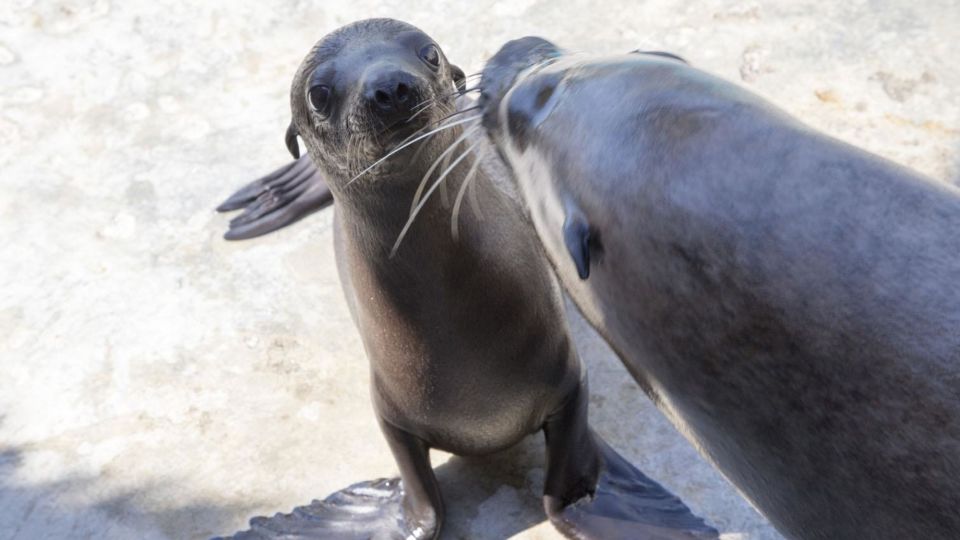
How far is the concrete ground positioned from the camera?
3604 millimetres

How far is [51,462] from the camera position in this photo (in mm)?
3809

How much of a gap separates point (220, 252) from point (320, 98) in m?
1.78

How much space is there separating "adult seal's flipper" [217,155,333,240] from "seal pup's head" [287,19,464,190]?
1.47 metres

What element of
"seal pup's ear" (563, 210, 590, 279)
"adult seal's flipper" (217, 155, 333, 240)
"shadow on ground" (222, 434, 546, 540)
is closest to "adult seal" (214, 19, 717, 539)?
"shadow on ground" (222, 434, 546, 540)

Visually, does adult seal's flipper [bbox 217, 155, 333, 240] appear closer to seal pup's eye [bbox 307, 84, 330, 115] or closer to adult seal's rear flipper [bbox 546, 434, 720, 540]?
seal pup's eye [bbox 307, 84, 330, 115]

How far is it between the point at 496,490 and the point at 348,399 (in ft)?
2.04

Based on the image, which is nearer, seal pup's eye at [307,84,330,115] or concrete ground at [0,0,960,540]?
seal pup's eye at [307,84,330,115]

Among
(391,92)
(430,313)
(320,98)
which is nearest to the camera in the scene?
(391,92)

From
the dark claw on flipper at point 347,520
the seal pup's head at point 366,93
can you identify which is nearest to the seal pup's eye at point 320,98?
the seal pup's head at point 366,93

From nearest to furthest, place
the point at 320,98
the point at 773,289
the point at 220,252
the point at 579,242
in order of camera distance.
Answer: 1. the point at 773,289
2. the point at 579,242
3. the point at 320,98
4. the point at 220,252

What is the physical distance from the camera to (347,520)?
339 centimetres

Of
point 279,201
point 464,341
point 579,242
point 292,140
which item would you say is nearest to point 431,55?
point 292,140

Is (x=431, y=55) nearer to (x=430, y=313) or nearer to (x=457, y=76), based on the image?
(x=457, y=76)

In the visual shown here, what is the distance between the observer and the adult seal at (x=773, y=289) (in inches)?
62.7
